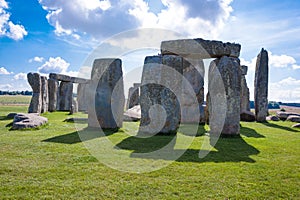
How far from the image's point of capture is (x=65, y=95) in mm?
21250

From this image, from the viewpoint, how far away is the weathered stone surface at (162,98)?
8062 millimetres

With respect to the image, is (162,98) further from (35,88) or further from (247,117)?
(35,88)

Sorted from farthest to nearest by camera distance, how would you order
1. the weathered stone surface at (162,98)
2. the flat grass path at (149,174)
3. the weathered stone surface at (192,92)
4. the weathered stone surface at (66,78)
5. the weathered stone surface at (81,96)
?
the weathered stone surface at (81,96), the weathered stone surface at (66,78), the weathered stone surface at (192,92), the weathered stone surface at (162,98), the flat grass path at (149,174)

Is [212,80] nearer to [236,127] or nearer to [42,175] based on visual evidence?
[236,127]

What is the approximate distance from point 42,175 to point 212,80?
6098mm

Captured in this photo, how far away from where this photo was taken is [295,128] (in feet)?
35.2

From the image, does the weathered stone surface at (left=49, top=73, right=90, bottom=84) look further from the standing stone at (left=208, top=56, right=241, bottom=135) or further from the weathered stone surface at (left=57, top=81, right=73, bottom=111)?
the standing stone at (left=208, top=56, right=241, bottom=135)

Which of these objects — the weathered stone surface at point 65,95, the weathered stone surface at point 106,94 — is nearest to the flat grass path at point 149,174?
the weathered stone surface at point 106,94

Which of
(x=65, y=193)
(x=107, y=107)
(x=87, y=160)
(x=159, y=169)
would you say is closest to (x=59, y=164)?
(x=87, y=160)

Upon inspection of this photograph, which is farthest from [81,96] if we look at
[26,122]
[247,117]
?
[247,117]

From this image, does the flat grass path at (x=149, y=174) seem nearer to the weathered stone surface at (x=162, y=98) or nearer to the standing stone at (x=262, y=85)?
the weathered stone surface at (x=162, y=98)

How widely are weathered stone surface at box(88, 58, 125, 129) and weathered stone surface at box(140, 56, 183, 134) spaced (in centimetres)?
148

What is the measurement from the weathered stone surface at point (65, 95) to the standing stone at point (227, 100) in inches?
617

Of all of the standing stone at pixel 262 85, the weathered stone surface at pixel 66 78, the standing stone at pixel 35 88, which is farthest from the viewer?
the weathered stone surface at pixel 66 78
